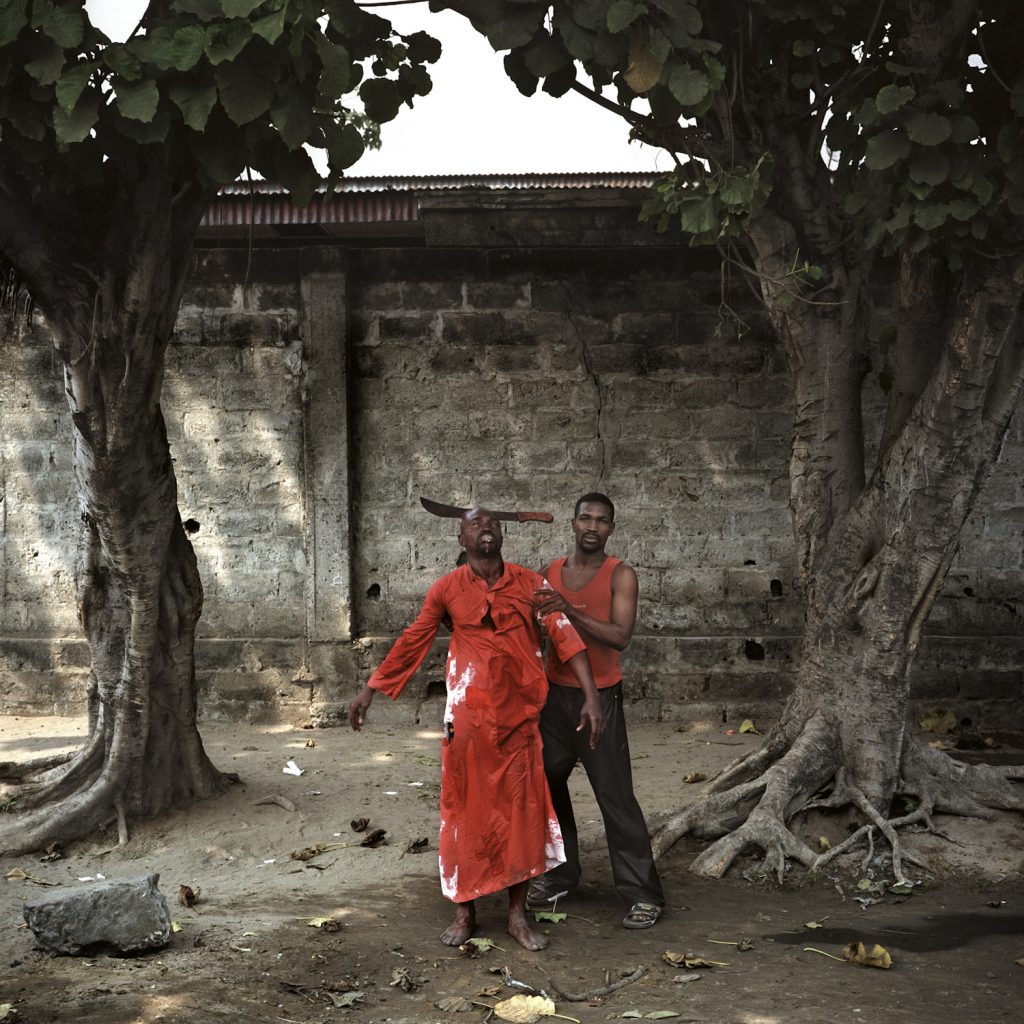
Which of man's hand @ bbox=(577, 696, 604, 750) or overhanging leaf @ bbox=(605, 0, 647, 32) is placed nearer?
A: overhanging leaf @ bbox=(605, 0, 647, 32)

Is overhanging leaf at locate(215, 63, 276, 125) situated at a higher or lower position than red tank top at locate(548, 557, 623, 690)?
higher

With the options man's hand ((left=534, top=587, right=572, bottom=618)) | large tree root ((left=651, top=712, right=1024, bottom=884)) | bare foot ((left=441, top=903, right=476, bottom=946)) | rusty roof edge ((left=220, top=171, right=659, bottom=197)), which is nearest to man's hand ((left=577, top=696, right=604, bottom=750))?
man's hand ((left=534, top=587, right=572, bottom=618))

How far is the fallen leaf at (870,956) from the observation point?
15.4 ft

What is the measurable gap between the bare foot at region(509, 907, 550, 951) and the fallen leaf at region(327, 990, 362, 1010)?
2.35 feet

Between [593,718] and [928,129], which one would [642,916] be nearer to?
[593,718]

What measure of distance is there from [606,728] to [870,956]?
4.33 ft

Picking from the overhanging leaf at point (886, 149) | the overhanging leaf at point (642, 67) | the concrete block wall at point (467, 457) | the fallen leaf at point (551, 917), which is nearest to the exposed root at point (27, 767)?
the concrete block wall at point (467, 457)

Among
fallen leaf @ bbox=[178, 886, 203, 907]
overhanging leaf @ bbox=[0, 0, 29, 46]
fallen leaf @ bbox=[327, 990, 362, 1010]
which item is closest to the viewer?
fallen leaf @ bbox=[327, 990, 362, 1010]

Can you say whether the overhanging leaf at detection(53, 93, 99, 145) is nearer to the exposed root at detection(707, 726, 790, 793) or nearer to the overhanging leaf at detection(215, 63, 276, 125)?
the overhanging leaf at detection(215, 63, 276, 125)

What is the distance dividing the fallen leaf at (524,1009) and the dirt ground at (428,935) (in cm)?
7

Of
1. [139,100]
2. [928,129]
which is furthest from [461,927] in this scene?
[928,129]

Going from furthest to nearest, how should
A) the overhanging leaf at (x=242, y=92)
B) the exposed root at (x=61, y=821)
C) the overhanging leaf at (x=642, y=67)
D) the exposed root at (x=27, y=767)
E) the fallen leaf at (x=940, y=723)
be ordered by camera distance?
1. the fallen leaf at (x=940, y=723)
2. the exposed root at (x=27, y=767)
3. the exposed root at (x=61, y=821)
4. the overhanging leaf at (x=642, y=67)
5. the overhanging leaf at (x=242, y=92)

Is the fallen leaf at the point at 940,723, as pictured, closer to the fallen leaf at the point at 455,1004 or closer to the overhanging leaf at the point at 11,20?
the fallen leaf at the point at 455,1004

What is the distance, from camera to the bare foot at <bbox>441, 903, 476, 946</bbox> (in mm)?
4961
